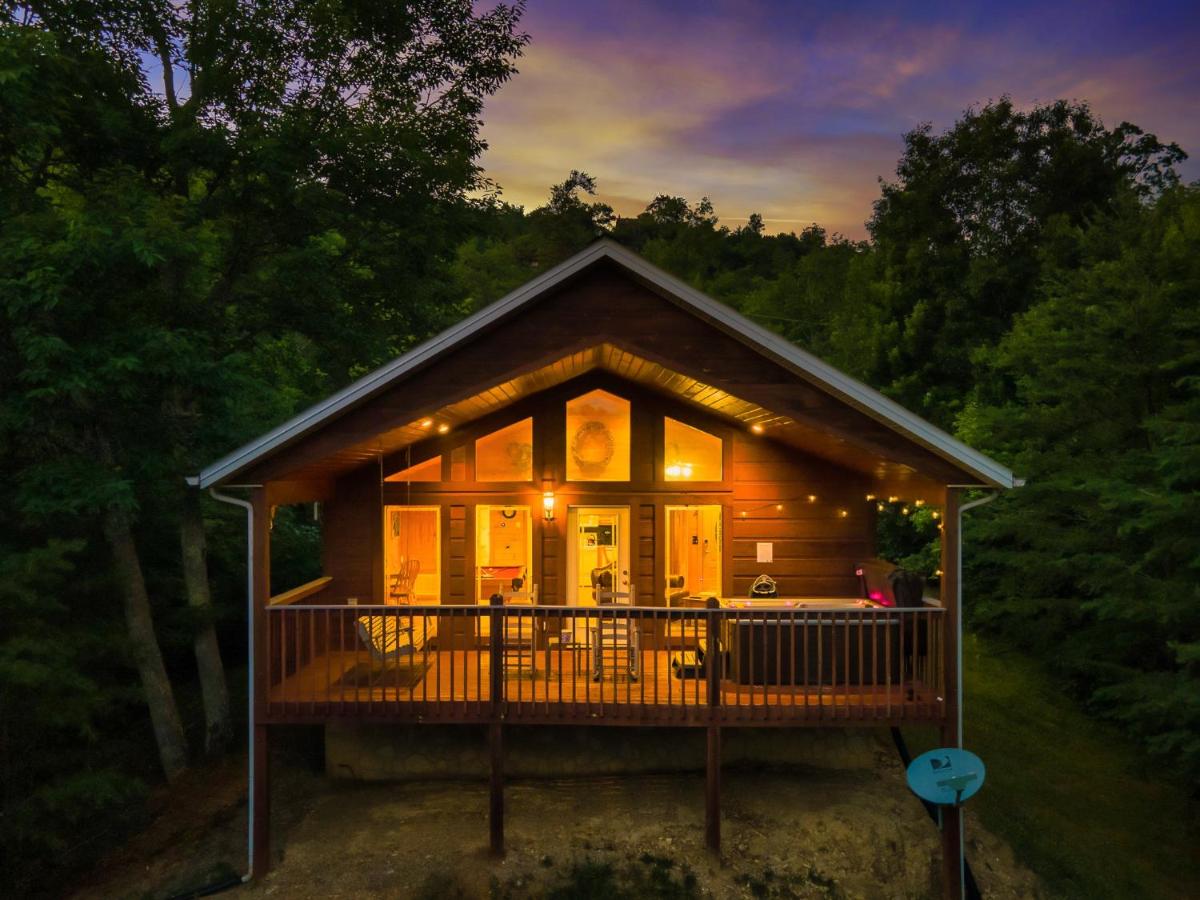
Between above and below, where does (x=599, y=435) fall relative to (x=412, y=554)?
above

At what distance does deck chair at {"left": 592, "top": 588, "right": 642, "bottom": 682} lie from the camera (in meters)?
8.73

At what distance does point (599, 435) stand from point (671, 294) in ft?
11.8

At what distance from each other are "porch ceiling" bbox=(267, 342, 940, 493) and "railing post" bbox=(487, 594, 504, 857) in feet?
7.47

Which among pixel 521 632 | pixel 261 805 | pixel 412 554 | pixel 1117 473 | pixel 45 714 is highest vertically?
pixel 1117 473

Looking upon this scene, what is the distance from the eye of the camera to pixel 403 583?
1148 cm

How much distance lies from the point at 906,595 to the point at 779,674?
1.73 meters

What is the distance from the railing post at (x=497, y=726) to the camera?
830cm

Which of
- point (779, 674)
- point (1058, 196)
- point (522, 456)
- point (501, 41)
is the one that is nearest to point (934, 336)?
point (1058, 196)

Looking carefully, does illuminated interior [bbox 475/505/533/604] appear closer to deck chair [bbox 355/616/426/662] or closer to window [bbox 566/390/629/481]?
window [bbox 566/390/629/481]

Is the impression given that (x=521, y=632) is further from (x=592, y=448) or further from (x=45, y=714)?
(x=45, y=714)

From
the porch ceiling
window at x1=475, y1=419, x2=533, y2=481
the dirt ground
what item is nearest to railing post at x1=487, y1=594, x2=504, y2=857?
the dirt ground

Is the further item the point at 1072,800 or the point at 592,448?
the point at 592,448

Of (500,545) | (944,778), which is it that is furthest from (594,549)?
(944,778)

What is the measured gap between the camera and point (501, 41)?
1520 cm
